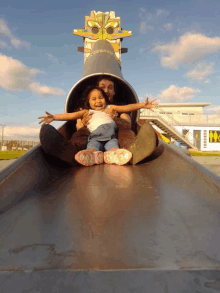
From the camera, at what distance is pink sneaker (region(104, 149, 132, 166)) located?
5.54 ft

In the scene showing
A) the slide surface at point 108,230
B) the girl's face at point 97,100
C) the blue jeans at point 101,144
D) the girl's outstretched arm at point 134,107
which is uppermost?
the girl's face at point 97,100

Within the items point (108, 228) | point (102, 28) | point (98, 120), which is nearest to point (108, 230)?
point (108, 228)

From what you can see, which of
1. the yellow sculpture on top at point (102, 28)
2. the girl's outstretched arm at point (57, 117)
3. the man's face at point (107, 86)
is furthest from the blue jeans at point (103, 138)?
the yellow sculpture on top at point (102, 28)

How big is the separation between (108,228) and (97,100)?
1772mm

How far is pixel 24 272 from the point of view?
60cm

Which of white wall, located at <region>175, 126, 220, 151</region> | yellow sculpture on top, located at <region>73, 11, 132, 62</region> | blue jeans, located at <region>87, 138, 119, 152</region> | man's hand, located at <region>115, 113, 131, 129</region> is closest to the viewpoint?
blue jeans, located at <region>87, 138, 119, 152</region>

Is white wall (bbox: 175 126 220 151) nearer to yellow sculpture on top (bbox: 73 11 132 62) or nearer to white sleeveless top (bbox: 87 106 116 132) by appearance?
yellow sculpture on top (bbox: 73 11 132 62)

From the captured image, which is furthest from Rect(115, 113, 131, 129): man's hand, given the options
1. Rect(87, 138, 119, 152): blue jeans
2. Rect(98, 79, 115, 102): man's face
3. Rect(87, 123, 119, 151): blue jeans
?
Rect(98, 79, 115, 102): man's face

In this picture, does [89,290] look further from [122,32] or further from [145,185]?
[122,32]

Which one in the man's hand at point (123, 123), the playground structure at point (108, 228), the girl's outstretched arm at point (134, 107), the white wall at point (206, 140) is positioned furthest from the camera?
the white wall at point (206, 140)

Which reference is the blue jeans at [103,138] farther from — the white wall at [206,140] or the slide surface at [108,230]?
the white wall at [206,140]

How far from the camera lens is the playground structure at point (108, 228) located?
58 cm

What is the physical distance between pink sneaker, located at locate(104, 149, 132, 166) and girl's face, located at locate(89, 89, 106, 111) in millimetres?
820

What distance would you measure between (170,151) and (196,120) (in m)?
16.2
